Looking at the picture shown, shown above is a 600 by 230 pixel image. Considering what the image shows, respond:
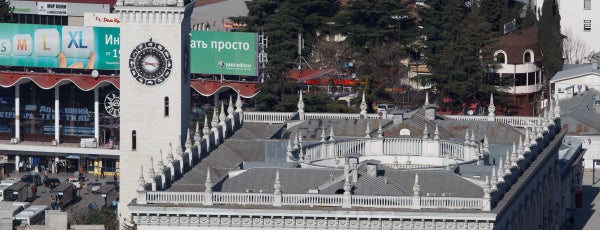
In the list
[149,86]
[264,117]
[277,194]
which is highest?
[149,86]

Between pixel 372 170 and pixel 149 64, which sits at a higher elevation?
pixel 149 64

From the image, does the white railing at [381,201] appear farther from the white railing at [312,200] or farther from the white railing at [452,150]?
the white railing at [452,150]

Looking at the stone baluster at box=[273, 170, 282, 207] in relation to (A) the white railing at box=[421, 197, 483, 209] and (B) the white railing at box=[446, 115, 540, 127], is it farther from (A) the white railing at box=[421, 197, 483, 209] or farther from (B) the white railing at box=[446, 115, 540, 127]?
(B) the white railing at box=[446, 115, 540, 127]

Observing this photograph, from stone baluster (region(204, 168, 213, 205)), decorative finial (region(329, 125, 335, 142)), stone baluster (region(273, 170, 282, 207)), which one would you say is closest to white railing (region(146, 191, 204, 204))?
stone baluster (region(204, 168, 213, 205))

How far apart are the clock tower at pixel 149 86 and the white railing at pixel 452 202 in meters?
43.4

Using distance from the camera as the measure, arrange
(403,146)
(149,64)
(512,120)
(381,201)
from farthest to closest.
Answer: (512,120) < (149,64) < (403,146) < (381,201)

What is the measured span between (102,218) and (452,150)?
27.6 metres

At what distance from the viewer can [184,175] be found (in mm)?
147500

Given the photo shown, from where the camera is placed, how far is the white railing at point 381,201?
135500mm

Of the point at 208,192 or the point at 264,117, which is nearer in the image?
the point at 208,192

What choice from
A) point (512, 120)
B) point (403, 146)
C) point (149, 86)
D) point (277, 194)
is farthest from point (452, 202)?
point (512, 120)

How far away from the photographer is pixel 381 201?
135750mm

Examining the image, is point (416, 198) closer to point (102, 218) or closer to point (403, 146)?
point (403, 146)

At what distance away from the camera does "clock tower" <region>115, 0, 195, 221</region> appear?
581 feet
